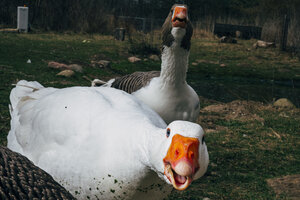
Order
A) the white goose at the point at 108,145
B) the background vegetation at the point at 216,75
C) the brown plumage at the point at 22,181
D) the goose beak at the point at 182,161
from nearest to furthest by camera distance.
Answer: the brown plumage at the point at 22,181 < the goose beak at the point at 182,161 < the white goose at the point at 108,145 < the background vegetation at the point at 216,75

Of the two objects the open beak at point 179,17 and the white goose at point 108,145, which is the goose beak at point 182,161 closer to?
the white goose at point 108,145

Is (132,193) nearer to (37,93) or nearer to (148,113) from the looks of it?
(148,113)

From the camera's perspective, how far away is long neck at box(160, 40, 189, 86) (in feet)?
13.9

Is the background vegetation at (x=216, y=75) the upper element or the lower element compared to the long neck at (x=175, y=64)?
lower

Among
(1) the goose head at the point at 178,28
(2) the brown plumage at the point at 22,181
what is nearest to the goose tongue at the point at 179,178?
(2) the brown plumage at the point at 22,181

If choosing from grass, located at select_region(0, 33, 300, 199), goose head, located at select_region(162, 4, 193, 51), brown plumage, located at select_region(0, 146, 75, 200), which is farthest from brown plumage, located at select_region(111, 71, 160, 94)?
brown plumage, located at select_region(0, 146, 75, 200)

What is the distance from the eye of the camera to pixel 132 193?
7.86 feet

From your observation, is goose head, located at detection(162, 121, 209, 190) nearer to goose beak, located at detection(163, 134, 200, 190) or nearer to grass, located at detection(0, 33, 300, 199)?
goose beak, located at detection(163, 134, 200, 190)

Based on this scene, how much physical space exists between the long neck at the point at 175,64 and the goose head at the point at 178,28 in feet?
0.17

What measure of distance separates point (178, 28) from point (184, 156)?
2.53 metres

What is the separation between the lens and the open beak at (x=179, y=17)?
4.07 metres

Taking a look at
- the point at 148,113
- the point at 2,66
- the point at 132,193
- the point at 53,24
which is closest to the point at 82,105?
the point at 148,113

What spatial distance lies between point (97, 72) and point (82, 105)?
6.43m

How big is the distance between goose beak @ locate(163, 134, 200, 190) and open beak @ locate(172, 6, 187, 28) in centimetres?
239
